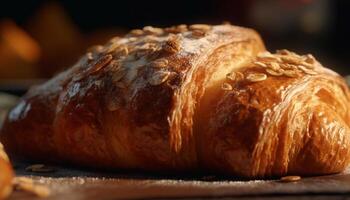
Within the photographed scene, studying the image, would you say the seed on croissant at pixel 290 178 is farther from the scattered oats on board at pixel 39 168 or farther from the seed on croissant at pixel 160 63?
→ the scattered oats on board at pixel 39 168

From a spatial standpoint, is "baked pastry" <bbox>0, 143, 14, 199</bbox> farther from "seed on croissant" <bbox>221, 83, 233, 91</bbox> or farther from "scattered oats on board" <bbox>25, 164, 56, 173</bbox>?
"seed on croissant" <bbox>221, 83, 233, 91</bbox>

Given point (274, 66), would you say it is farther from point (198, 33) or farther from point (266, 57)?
point (198, 33)

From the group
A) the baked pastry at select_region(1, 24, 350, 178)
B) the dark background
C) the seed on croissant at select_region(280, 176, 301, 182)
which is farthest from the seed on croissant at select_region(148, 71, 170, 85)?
the dark background

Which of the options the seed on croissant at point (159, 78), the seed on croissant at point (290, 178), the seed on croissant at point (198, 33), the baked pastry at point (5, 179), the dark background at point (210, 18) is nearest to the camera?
the baked pastry at point (5, 179)

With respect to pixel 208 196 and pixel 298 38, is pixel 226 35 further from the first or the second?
pixel 298 38

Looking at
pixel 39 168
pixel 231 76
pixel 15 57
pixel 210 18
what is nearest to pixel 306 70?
pixel 231 76

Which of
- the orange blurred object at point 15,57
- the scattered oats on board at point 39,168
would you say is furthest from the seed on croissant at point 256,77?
the orange blurred object at point 15,57

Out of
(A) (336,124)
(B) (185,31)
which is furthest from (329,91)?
(B) (185,31)
